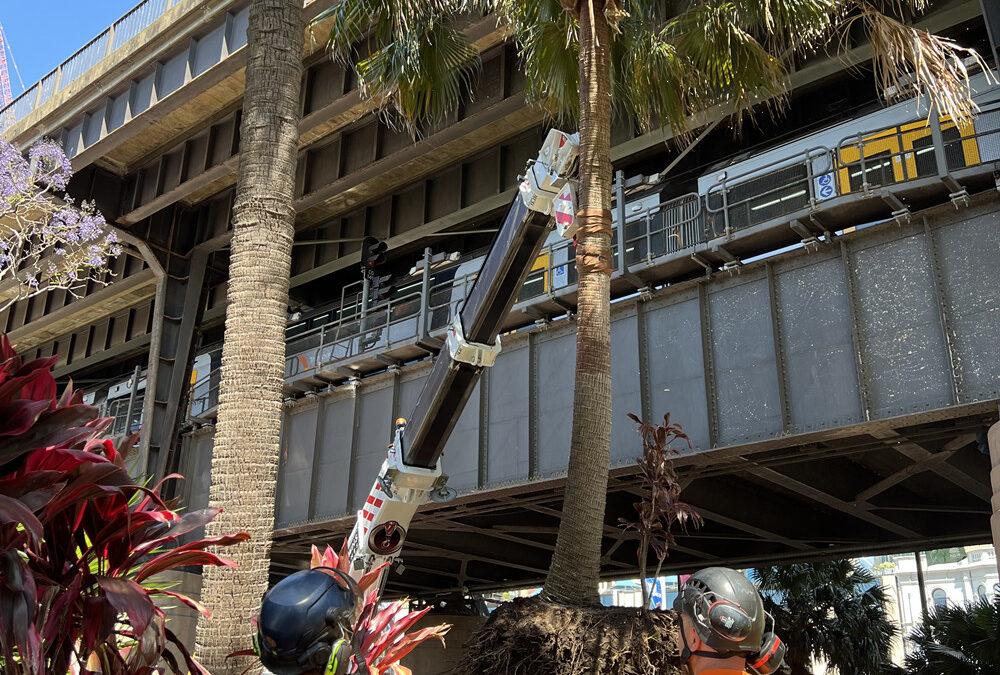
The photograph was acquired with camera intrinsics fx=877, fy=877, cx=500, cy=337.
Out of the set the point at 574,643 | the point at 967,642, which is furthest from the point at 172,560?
the point at 967,642

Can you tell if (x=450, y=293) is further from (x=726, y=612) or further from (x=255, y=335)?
(x=726, y=612)

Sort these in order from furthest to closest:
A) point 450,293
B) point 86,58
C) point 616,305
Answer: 1. point 86,58
2. point 450,293
3. point 616,305

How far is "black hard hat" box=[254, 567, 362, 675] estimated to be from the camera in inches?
99.3

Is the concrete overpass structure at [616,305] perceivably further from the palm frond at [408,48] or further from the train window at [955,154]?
the palm frond at [408,48]

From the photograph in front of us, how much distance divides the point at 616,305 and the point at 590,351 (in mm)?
6646

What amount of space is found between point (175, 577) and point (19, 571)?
70.2 ft

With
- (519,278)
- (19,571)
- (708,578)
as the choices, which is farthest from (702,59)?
(19,571)

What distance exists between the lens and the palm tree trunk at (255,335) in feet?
21.8

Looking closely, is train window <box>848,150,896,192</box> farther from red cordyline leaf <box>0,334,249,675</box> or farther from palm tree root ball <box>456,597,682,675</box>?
red cordyline leaf <box>0,334,249,675</box>

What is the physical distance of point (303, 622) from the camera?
8.28 feet

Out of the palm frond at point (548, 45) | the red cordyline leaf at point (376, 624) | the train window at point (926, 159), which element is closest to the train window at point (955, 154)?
the train window at point (926, 159)

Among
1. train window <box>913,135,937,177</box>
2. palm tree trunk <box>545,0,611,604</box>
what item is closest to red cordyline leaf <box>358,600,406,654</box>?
palm tree trunk <box>545,0,611,604</box>

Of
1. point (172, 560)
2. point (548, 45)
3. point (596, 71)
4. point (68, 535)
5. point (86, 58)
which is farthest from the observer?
point (86, 58)

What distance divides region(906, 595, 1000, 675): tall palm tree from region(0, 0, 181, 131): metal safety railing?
69.3ft
